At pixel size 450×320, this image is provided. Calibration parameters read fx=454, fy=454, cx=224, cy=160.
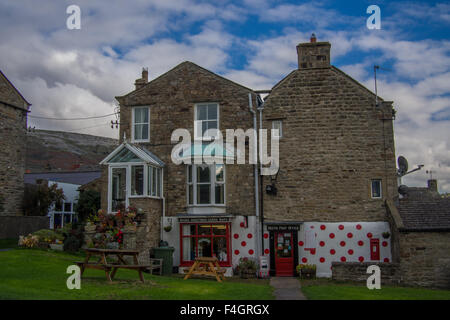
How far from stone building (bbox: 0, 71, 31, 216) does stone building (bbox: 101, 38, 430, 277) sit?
29.5 feet

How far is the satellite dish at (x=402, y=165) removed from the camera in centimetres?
2234

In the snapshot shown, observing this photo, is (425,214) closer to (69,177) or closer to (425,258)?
(425,258)

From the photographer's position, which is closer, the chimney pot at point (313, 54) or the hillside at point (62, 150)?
the chimney pot at point (313, 54)

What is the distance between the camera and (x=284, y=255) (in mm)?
21203

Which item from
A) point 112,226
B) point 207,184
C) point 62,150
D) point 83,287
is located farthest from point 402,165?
point 62,150

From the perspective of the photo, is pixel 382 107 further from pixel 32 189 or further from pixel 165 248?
pixel 32 189

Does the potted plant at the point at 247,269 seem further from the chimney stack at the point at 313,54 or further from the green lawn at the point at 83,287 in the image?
the chimney stack at the point at 313,54

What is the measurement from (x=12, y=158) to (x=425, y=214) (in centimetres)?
2358

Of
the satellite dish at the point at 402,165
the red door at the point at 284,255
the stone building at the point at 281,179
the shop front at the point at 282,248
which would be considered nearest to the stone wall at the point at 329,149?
the stone building at the point at 281,179

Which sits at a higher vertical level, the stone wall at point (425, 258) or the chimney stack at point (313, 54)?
the chimney stack at point (313, 54)

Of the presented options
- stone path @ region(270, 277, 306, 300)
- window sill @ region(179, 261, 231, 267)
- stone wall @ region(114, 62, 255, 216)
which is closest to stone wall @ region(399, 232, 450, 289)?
stone path @ region(270, 277, 306, 300)

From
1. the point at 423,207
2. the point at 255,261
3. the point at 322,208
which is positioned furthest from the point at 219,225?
the point at 423,207

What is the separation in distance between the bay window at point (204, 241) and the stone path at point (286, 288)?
297cm

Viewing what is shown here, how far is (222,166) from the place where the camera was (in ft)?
72.3
